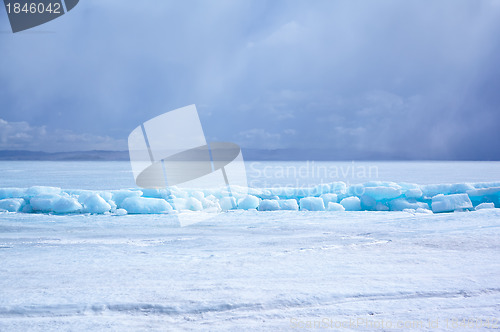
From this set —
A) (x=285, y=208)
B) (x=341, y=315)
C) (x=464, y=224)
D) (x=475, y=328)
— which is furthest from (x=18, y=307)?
(x=285, y=208)

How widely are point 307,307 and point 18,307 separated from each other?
192cm

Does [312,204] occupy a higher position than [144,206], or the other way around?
[144,206]

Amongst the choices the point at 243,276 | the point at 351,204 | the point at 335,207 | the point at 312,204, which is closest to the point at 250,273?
the point at 243,276

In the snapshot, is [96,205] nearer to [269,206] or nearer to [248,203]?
[248,203]

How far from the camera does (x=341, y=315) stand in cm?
257

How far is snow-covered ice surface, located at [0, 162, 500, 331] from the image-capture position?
2.54 meters

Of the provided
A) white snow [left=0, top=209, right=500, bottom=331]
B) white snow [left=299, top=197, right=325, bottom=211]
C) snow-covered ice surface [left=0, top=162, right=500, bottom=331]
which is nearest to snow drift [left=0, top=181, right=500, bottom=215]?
white snow [left=299, top=197, right=325, bottom=211]

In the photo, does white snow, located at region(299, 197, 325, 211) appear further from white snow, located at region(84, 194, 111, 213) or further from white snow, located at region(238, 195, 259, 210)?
white snow, located at region(84, 194, 111, 213)

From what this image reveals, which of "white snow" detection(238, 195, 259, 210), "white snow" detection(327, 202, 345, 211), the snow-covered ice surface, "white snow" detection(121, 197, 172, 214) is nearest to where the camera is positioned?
the snow-covered ice surface

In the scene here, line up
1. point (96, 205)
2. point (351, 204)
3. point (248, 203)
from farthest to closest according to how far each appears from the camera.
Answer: point (351, 204), point (248, 203), point (96, 205)

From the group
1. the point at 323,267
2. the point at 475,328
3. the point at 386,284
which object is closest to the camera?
the point at 475,328

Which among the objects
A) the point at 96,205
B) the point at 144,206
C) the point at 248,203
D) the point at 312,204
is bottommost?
the point at 312,204

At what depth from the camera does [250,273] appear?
354cm

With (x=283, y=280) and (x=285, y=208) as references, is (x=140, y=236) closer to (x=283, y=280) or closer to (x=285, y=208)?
(x=283, y=280)
